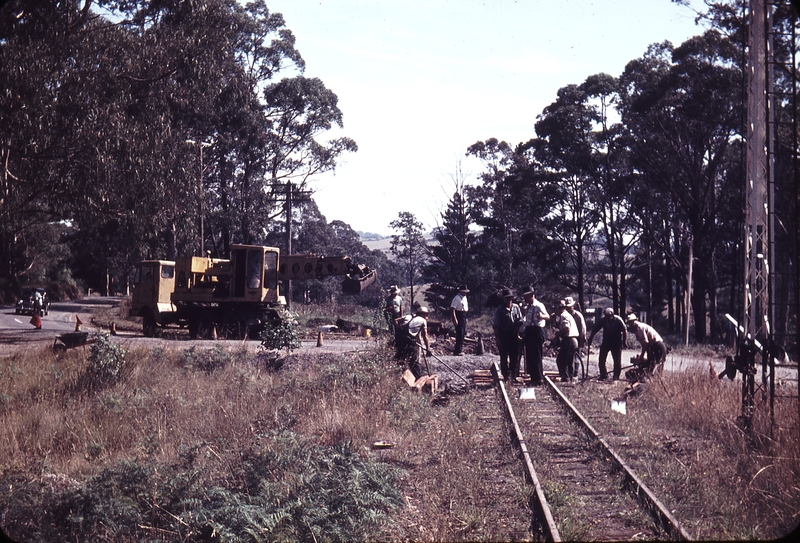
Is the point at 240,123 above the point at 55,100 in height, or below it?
above

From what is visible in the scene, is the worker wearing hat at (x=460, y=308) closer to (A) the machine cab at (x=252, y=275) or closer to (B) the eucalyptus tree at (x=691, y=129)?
(A) the machine cab at (x=252, y=275)

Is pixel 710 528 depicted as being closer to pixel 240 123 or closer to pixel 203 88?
pixel 203 88

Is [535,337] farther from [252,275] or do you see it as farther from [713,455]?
[252,275]

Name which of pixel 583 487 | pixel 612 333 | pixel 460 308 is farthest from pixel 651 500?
pixel 460 308

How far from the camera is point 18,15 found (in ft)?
52.3

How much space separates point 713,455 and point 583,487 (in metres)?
1.81

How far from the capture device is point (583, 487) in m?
7.66

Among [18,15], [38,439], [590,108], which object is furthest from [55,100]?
[590,108]

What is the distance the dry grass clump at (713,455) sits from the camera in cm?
637

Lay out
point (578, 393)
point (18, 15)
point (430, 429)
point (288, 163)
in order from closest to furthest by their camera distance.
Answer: point (430, 429) → point (578, 393) → point (18, 15) → point (288, 163)

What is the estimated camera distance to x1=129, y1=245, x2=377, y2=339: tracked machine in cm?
2503

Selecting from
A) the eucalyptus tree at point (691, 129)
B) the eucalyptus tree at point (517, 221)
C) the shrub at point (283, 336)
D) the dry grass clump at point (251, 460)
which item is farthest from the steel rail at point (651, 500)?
the eucalyptus tree at point (517, 221)

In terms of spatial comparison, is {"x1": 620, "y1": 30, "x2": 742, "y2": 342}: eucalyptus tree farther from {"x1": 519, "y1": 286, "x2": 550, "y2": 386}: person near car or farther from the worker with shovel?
{"x1": 519, "y1": 286, "x2": 550, "y2": 386}: person near car

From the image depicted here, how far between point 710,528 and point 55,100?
16458 millimetres
